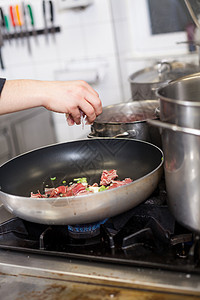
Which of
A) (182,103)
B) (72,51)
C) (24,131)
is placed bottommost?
(24,131)

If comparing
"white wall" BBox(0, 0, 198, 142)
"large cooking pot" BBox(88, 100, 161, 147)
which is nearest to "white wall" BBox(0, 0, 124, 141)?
"white wall" BBox(0, 0, 198, 142)

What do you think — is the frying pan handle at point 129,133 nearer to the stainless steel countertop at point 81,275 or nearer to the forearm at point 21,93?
the forearm at point 21,93

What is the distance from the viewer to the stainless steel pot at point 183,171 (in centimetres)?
66

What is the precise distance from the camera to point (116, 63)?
2643 millimetres

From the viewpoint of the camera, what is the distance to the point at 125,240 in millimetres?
751

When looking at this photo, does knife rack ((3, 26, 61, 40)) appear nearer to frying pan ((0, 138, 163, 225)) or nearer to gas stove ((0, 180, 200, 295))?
frying pan ((0, 138, 163, 225))

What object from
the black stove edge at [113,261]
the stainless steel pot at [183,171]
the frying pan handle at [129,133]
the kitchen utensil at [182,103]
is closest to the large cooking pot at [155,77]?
the frying pan handle at [129,133]

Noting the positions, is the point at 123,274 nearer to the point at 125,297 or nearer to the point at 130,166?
the point at 125,297

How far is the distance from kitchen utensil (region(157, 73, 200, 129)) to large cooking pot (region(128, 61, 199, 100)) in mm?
542

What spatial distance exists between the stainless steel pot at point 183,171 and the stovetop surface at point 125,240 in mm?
46

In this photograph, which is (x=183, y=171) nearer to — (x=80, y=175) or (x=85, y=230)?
(x=85, y=230)

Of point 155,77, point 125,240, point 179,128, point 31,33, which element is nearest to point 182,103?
point 179,128

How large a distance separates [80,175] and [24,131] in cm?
177

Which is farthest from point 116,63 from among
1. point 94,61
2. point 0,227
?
point 0,227
